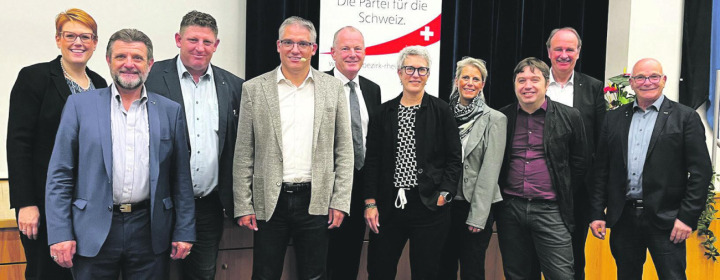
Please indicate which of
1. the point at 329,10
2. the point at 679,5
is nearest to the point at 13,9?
the point at 329,10

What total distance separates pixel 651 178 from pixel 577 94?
65 cm

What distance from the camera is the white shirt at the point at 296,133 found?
2.41 metres

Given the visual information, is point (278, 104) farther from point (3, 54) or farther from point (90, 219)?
point (3, 54)

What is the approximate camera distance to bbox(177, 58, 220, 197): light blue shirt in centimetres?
244

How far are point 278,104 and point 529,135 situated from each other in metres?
1.23

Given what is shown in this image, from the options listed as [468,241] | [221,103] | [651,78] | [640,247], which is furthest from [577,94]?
[221,103]

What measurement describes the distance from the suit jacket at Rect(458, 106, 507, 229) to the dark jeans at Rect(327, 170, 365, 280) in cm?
58

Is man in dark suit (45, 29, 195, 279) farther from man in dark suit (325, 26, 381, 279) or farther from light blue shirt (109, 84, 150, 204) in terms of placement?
man in dark suit (325, 26, 381, 279)

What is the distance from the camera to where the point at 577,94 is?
311cm

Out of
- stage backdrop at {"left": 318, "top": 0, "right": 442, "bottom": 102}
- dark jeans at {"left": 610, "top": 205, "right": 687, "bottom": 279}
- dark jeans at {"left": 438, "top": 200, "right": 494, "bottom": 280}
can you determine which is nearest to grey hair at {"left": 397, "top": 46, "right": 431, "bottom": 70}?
dark jeans at {"left": 438, "top": 200, "right": 494, "bottom": 280}

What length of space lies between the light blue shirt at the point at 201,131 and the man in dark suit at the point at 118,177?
26 centimetres

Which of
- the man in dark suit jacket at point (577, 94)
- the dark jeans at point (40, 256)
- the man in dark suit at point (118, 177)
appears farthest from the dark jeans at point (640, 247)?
the dark jeans at point (40, 256)

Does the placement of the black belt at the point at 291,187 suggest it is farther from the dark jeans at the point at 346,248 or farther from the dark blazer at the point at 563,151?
the dark blazer at the point at 563,151

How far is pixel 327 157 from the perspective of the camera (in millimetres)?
2426
